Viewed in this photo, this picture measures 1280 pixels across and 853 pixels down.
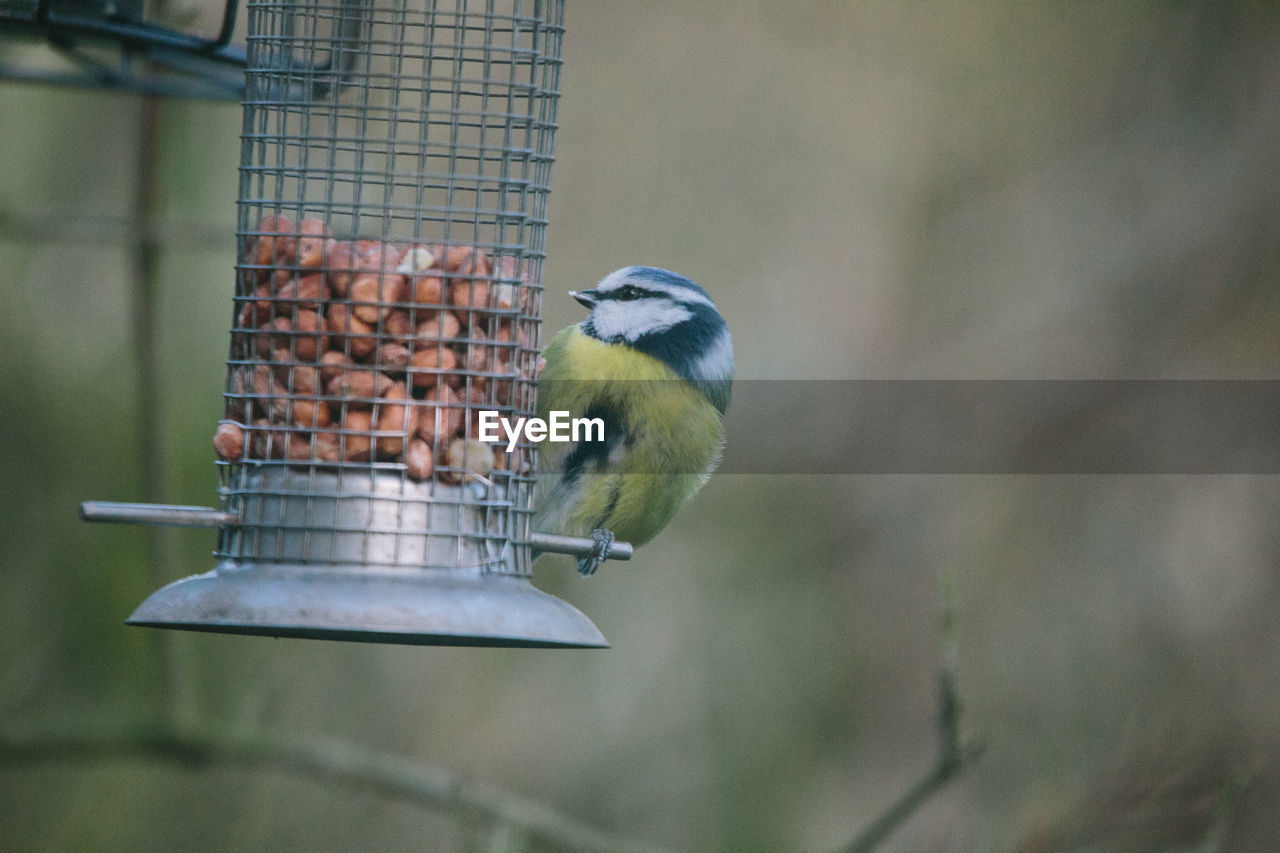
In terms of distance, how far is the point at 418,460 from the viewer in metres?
2.84

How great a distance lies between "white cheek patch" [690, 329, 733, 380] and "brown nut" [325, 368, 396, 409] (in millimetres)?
1103

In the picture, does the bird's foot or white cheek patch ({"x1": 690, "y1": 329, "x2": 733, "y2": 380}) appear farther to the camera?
white cheek patch ({"x1": 690, "y1": 329, "x2": 733, "y2": 380})

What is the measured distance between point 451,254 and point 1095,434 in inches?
138

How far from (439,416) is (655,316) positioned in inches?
35.2

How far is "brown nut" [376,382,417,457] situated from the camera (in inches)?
111

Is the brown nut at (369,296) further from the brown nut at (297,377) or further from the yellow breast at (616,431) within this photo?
the yellow breast at (616,431)

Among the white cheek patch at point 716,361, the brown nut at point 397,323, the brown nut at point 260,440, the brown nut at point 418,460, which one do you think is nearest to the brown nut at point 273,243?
the brown nut at point 397,323

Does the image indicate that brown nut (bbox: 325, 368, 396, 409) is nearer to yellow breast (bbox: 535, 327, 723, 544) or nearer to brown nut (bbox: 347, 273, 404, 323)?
brown nut (bbox: 347, 273, 404, 323)

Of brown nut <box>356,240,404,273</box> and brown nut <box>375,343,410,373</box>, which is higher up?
brown nut <box>356,240,404,273</box>

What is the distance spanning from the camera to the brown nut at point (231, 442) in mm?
2889

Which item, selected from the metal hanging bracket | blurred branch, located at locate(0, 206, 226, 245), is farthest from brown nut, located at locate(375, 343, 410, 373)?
blurred branch, located at locate(0, 206, 226, 245)

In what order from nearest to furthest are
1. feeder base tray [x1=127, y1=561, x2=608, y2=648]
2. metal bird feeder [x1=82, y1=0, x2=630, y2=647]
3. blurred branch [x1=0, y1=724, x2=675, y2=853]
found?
feeder base tray [x1=127, y1=561, x2=608, y2=648]
metal bird feeder [x1=82, y1=0, x2=630, y2=647]
blurred branch [x1=0, y1=724, x2=675, y2=853]

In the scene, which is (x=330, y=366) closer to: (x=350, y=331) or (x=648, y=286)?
(x=350, y=331)

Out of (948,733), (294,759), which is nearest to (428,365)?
(948,733)
